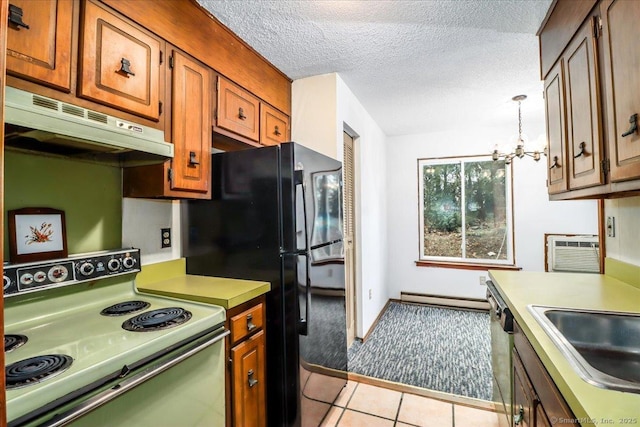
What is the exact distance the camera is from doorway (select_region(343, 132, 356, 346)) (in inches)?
115

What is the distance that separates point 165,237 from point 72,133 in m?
0.92

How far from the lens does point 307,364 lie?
1.70 metres

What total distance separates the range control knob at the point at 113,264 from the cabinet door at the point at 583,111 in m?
2.18

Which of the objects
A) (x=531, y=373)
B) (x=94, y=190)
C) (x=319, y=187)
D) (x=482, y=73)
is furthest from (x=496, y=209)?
(x=94, y=190)

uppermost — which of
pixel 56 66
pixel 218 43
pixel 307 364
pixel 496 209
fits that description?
pixel 218 43

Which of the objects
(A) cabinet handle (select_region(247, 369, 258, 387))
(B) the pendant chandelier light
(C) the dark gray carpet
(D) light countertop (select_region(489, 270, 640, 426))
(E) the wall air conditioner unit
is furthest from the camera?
(E) the wall air conditioner unit

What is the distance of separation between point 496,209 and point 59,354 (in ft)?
14.4

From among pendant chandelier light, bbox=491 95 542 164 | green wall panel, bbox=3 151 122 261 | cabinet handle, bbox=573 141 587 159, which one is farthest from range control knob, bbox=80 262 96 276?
pendant chandelier light, bbox=491 95 542 164

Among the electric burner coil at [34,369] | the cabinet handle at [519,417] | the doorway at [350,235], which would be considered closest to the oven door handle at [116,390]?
the electric burner coil at [34,369]

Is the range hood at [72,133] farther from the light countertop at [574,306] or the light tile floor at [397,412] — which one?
the light tile floor at [397,412]

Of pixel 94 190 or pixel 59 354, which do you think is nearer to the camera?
pixel 59 354

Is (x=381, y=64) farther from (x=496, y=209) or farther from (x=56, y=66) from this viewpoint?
(x=496, y=209)

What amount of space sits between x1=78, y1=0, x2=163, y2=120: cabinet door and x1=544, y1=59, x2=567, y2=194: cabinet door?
6.72 ft

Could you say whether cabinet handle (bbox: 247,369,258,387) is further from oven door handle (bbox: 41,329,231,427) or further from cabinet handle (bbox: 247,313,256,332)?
oven door handle (bbox: 41,329,231,427)
